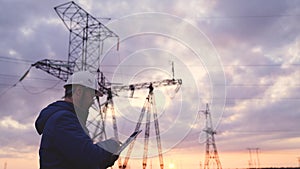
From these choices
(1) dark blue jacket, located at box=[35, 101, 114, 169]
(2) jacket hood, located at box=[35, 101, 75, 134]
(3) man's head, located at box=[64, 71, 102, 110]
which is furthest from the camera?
(3) man's head, located at box=[64, 71, 102, 110]

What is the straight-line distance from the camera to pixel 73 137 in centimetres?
491

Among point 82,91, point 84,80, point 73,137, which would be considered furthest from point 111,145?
point 84,80

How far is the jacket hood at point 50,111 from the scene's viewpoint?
5.31m

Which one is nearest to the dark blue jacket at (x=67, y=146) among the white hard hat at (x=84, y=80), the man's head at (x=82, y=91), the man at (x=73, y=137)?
the man at (x=73, y=137)

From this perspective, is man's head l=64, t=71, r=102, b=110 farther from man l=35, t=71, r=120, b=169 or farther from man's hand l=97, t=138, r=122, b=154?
man's hand l=97, t=138, r=122, b=154

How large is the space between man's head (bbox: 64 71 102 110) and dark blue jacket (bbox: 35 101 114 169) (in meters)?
0.17

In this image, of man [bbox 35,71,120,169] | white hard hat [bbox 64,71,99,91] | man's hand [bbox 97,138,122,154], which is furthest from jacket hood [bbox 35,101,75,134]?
man's hand [bbox 97,138,122,154]

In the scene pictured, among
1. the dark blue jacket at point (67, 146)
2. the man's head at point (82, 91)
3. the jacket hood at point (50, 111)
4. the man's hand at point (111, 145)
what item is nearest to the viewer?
the dark blue jacket at point (67, 146)

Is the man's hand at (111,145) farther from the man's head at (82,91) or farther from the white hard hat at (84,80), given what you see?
the white hard hat at (84,80)

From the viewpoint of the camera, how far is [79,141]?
15.9 ft

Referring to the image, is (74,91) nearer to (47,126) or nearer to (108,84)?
(47,126)

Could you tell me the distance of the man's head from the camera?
5473 mm

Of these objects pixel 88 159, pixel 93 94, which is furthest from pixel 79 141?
pixel 93 94

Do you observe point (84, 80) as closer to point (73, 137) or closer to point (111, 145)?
point (73, 137)
